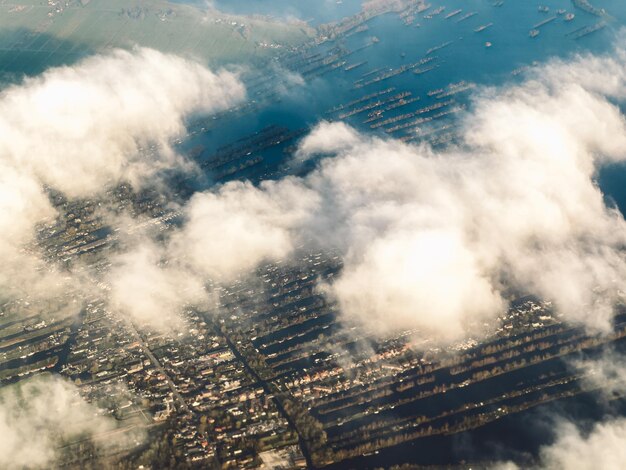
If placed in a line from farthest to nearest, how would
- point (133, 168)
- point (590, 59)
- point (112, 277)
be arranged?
point (590, 59), point (133, 168), point (112, 277)

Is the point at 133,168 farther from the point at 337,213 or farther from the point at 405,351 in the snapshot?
the point at 405,351

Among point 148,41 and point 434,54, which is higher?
point 148,41

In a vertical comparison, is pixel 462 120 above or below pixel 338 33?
below

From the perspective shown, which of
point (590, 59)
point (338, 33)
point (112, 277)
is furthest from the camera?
point (338, 33)

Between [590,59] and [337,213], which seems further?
[590,59]

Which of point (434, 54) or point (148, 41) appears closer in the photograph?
point (434, 54)

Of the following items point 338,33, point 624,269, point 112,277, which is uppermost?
point 338,33

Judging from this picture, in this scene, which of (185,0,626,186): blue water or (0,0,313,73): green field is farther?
(0,0,313,73): green field

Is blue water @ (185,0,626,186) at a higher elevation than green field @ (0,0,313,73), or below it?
below

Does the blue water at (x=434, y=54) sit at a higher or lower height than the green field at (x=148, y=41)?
lower

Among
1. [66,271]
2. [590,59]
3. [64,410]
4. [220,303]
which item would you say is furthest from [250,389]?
[590,59]

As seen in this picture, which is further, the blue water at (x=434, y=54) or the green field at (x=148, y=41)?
the green field at (x=148, y=41)
